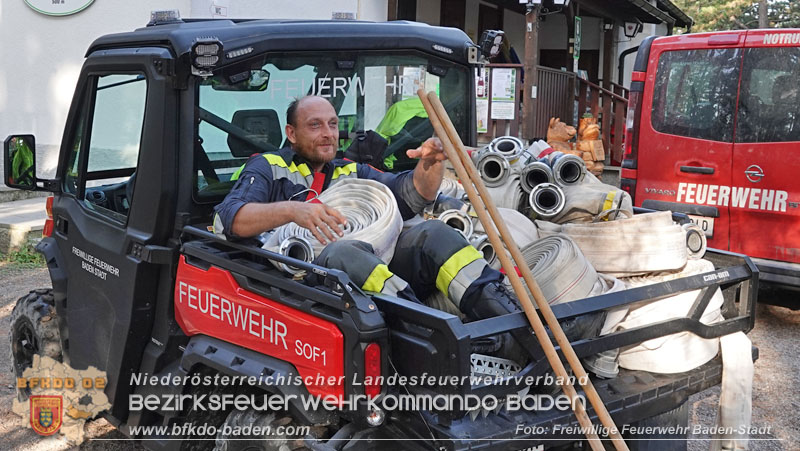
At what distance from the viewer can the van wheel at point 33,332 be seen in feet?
14.0

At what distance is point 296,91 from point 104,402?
5.47 feet

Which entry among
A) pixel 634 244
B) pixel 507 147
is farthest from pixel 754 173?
pixel 634 244

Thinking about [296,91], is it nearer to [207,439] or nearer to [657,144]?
[207,439]

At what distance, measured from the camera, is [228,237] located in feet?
10.5

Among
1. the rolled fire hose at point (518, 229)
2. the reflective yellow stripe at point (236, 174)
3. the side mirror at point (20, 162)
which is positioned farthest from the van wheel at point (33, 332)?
the rolled fire hose at point (518, 229)

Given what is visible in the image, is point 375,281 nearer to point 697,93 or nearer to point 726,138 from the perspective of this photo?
point 726,138

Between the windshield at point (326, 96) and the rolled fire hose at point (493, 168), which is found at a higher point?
the windshield at point (326, 96)

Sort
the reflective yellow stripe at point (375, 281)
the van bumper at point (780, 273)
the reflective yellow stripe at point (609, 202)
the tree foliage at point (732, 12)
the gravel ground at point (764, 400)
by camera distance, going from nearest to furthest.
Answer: the reflective yellow stripe at point (375, 281) → the reflective yellow stripe at point (609, 202) → the gravel ground at point (764, 400) → the van bumper at point (780, 273) → the tree foliage at point (732, 12)

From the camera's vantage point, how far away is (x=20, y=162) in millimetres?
4125

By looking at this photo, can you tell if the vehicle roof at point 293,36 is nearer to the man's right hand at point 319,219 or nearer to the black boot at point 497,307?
the man's right hand at point 319,219

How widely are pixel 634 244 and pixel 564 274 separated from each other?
1.47 feet

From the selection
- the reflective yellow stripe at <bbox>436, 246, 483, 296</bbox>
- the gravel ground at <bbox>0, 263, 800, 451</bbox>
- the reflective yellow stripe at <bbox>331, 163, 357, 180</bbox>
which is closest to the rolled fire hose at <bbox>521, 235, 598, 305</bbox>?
the reflective yellow stripe at <bbox>436, 246, 483, 296</bbox>

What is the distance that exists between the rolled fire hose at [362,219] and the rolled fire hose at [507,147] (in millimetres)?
991

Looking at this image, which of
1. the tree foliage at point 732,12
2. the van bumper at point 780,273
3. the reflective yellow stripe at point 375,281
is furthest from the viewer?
the tree foliage at point 732,12
